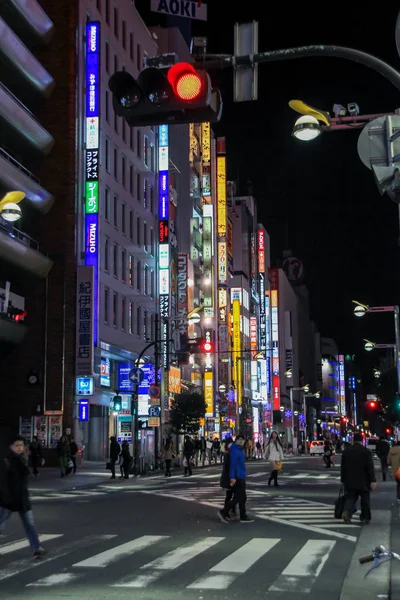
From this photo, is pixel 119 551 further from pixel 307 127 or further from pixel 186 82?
pixel 186 82

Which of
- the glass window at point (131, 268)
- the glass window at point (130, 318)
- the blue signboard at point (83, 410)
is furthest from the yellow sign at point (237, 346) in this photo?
the blue signboard at point (83, 410)

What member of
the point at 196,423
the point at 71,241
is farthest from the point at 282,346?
the point at 71,241

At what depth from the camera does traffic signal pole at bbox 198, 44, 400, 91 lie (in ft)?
25.8

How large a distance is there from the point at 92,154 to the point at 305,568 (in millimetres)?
37450

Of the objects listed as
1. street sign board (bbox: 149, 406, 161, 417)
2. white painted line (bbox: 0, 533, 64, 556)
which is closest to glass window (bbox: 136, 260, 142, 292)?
street sign board (bbox: 149, 406, 161, 417)

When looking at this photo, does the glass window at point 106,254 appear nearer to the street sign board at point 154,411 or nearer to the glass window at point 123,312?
the glass window at point 123,312

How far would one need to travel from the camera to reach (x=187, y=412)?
5512 cm

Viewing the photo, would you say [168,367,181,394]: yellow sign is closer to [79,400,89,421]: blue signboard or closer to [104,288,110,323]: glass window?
[104,288,110,323]: glass window

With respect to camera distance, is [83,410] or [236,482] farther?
[83,410]

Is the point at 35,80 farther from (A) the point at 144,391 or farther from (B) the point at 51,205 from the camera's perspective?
(A) the point at 144,391

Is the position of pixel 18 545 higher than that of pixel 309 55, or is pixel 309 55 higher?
pixel 309 55

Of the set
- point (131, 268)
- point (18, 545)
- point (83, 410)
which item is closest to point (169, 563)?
point (18, 545)

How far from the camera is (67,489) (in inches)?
1117

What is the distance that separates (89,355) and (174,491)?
1814 centimetres
